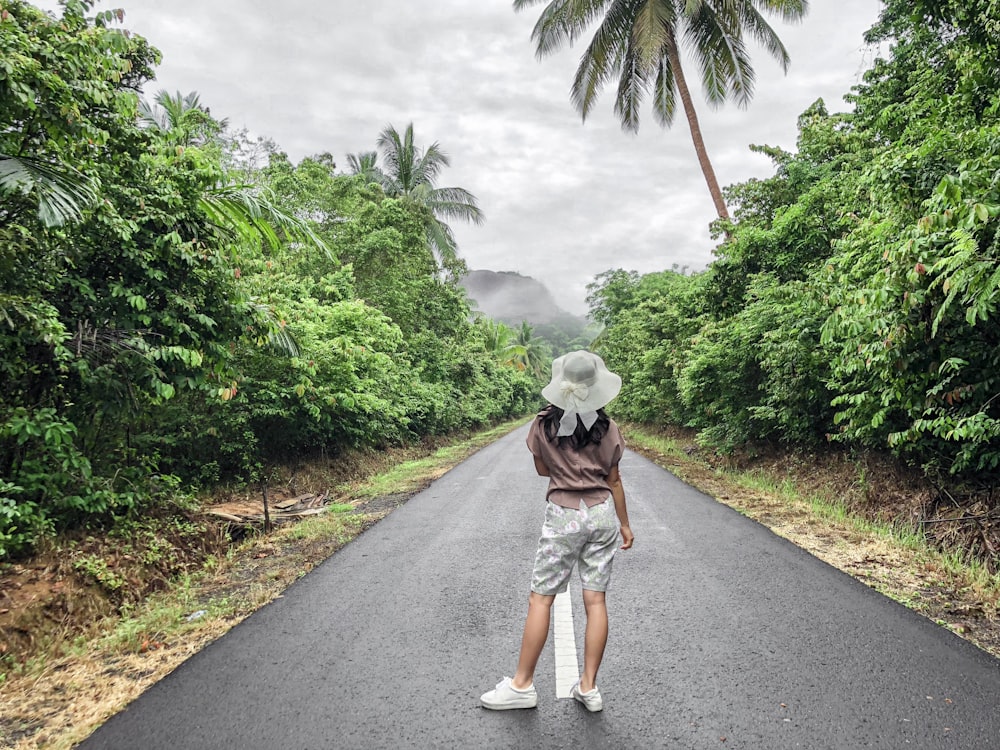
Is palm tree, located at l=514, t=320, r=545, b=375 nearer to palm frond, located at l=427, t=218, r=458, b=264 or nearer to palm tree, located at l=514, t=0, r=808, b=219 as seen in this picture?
palm frond, located at l=427, t=218, r=458, b=264

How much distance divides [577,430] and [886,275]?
3.87 metres

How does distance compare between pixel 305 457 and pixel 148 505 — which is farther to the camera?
pixel 305 457

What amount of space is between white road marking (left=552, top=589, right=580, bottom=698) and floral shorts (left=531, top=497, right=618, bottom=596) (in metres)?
0.59

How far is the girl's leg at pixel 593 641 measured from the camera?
9.32ft

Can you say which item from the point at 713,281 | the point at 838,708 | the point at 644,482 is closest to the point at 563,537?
the point at 838,708

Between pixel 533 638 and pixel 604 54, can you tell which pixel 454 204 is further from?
pixel 533 638

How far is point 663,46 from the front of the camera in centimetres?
1422

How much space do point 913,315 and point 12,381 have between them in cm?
797

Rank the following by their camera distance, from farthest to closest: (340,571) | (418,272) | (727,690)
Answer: (418,272)
(340,571)
(727,690)

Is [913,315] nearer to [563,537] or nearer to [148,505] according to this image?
[563,537]

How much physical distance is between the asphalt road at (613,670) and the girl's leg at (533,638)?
16 centimetres

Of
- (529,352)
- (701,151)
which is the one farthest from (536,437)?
(529,352)

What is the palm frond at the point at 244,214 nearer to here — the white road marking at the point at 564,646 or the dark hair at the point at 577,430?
the dark hair at the point at 577,430

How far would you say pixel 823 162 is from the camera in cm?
1175
